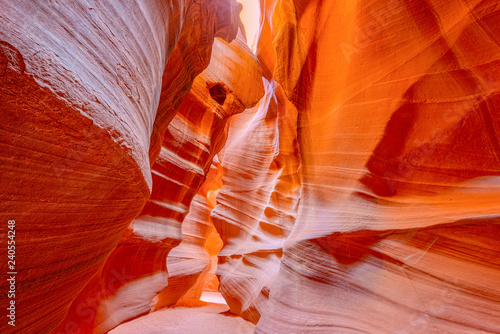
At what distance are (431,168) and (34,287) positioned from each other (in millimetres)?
3607

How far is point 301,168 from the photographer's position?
4148 millimetres

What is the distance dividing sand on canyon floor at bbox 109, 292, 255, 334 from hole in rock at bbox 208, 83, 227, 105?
537cm

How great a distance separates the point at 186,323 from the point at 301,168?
449 cm

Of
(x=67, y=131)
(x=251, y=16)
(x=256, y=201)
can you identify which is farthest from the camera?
(x=251, y=16)

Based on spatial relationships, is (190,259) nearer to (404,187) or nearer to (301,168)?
(301,168)

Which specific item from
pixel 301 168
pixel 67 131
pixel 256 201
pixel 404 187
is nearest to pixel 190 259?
pixel 256 201

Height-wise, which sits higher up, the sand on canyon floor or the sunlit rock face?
the sunlit rock face

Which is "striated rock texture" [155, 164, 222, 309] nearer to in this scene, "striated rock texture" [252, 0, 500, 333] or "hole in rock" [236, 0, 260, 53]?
"striated rock texture" [252, 0, 500, 333]

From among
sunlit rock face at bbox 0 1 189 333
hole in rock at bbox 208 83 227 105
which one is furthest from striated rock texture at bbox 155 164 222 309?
sunlit rock face at bbox 0 1 189 333

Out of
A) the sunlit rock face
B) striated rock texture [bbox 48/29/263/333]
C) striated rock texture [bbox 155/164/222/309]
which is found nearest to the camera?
the sunlit rock face

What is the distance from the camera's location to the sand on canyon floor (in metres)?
4.91

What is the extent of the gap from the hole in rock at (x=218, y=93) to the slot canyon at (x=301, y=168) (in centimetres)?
73

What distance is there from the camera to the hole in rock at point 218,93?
6.47 metres

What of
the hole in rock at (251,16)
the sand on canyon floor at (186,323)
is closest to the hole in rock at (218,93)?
the hole in rock at (251,16)
